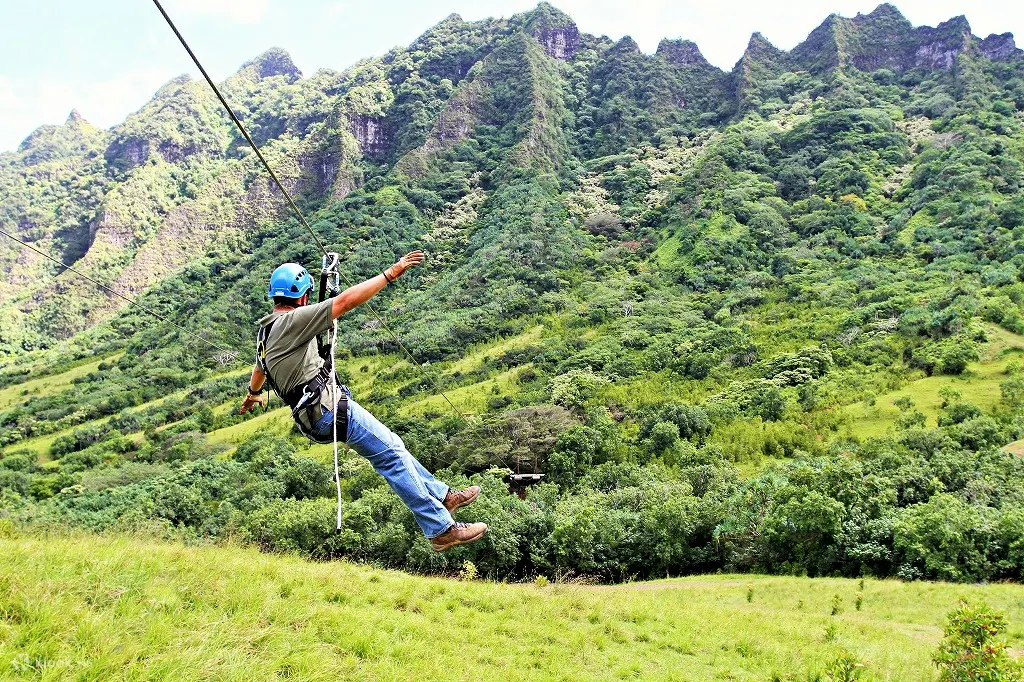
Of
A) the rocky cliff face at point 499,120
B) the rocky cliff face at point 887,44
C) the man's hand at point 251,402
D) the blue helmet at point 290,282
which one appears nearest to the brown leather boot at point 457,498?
the man's hand at point 251,402

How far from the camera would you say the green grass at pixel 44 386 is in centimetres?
9781

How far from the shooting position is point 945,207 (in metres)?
89.5

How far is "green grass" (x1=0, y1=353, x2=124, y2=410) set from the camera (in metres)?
97.8

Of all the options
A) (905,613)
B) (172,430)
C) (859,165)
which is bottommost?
(172,430)

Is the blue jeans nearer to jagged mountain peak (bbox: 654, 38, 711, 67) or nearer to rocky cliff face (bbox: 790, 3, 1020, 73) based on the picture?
rocky cliff face (bbox: 790, 3, 1020, 73)

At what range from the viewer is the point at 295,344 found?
4410 millimetres

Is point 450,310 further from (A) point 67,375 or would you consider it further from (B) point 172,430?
(A) point 67,375

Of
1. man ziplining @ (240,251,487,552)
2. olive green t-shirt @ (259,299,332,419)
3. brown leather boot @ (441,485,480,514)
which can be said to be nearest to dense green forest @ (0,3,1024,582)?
olive green t-shirt @ (259,299,332,419)

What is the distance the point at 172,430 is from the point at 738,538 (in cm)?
6930

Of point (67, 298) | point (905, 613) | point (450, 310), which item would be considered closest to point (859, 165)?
point (450, 310)

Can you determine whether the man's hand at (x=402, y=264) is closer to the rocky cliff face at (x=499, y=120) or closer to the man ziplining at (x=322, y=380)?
the man ziplining at (x=322, y=380)

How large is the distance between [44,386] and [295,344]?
419 feet

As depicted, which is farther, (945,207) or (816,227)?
(816,227)

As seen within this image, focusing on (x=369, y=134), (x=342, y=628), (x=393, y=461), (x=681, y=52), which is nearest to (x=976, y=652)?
(x=342, y=628)
